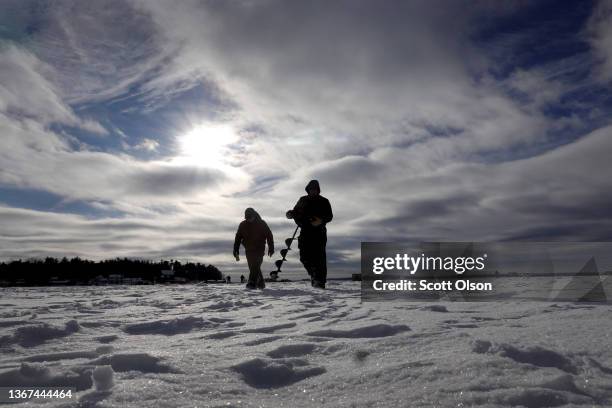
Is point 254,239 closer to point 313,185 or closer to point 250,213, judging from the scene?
point 250,213

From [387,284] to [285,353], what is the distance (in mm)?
4709

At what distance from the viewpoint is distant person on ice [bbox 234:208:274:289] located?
933 centimetres

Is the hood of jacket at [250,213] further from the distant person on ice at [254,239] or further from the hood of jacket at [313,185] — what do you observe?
the hood of jacket at [313,185]

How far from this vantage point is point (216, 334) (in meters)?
2.81

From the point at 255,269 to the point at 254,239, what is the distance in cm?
72

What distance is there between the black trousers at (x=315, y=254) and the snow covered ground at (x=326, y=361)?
557 cm

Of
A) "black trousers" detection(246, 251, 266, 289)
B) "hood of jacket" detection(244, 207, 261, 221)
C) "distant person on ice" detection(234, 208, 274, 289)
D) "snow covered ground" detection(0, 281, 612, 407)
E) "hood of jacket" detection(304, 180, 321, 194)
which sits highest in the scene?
"hood of jacket" detection(304, 180, 321, 194)

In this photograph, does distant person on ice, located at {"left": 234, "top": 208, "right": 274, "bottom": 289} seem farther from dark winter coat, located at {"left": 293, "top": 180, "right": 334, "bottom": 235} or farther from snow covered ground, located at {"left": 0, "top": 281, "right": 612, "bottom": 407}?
snow covered ground, located at {"left": 0, "top": 281, "right": 612, "bottom": 407}

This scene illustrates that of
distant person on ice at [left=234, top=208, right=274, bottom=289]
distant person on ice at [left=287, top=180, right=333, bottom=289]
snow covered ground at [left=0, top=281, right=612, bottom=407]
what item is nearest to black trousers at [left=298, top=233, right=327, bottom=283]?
distant person on ice at [left=287, top=180, right=333, bottom=289]

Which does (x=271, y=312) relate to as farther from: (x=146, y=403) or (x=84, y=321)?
(x=146, y=403)

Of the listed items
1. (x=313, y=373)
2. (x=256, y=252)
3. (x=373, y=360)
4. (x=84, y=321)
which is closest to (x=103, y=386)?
(x=313, y=373)

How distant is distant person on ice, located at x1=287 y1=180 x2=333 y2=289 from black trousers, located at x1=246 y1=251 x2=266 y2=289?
1.09 metres

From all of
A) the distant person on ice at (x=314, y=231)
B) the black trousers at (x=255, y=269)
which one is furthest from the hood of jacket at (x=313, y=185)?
the black trousers at (x=255, y=269)

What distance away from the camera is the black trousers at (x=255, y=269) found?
9094 mm
